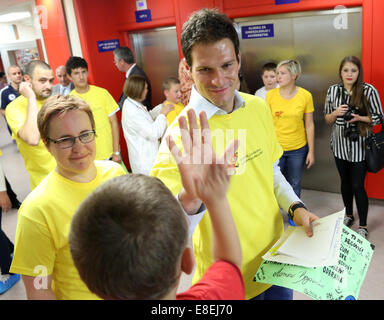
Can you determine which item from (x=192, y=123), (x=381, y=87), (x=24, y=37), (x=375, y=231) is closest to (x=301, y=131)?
(x=381, y=87)

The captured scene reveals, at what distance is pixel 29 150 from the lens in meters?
3.07

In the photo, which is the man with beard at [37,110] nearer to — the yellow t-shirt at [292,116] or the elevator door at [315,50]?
the yellow t-shirt at [292,116]

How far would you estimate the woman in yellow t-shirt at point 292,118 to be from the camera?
3.57 meters

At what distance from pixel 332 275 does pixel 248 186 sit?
46cm

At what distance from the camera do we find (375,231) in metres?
3.42

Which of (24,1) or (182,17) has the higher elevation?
(24,1)

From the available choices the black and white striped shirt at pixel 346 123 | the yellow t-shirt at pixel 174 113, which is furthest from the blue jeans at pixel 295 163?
the yellow t-shirt at pixel 174 113

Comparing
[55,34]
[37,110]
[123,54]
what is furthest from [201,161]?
[55,34]

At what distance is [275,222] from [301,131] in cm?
222

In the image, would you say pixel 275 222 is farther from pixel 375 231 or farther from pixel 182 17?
pixel 182 17

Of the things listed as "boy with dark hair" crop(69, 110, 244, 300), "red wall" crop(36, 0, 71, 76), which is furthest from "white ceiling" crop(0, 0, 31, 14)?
"boy with dark hair" crop(69, 110, 244, 300)

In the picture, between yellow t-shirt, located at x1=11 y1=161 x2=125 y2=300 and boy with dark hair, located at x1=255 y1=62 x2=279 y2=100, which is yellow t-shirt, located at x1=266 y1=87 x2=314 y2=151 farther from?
yellow t-shirt, located at x1=11 y1=161 x2=125 y2=300

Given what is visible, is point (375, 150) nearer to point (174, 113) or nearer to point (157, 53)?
point (174, 113)

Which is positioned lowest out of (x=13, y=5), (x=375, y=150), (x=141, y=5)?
(x=375, y=150)
